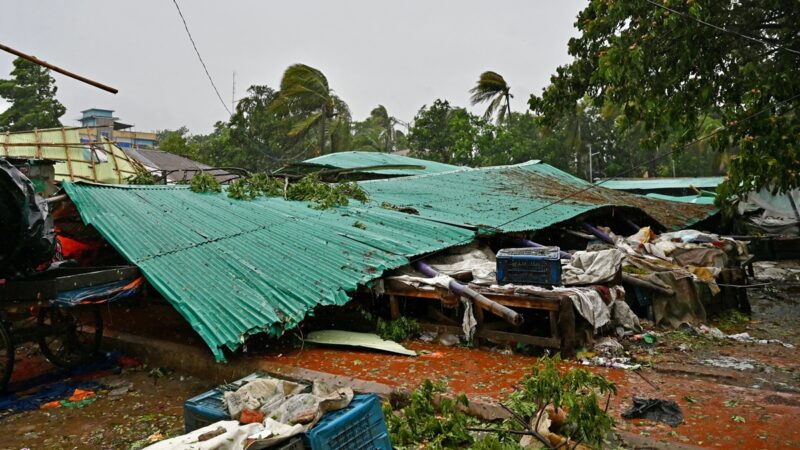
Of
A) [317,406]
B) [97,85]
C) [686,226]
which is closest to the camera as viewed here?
[317,406]

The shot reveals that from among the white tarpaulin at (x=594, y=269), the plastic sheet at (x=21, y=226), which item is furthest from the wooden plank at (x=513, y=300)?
the plastic sheet at (x=21, y=226)

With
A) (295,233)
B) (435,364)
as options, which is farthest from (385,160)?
(435,364)

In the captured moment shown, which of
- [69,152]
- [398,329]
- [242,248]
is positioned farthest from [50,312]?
[69,152]

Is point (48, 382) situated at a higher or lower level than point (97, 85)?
lower

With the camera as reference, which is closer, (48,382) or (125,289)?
(125,289)

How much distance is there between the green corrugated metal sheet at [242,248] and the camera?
600 cm

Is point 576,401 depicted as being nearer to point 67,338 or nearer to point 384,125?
point 67,338

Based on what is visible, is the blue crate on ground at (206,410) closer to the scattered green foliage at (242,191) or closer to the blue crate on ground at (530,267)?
the blue crate on ground at (530,267)

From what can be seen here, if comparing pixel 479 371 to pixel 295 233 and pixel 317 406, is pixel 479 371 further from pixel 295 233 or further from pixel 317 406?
pixel 295 233

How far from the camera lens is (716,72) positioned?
24.7 ft

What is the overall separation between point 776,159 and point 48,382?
9.27m

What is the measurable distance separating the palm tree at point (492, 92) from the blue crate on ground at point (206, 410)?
75.2 ft

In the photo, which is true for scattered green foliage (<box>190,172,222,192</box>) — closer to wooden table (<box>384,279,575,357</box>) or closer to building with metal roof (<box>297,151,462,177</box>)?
wooden table (<box>384,279,575,357</box>)

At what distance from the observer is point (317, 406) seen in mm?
3131
